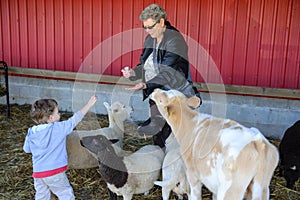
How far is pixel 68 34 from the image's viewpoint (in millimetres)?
7395

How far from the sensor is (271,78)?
6391 millimetres

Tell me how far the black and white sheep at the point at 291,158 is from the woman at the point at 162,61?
154cm

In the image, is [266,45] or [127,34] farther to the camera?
[127,34]

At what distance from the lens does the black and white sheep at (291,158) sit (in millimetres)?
4387

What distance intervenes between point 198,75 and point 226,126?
3.78 meters

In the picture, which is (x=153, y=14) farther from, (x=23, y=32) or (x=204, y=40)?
(x=23, y=32)

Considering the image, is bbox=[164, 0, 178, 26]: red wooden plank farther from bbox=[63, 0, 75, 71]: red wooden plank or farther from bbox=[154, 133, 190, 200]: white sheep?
bbox=[154, 133, 190, 200]: white sheep

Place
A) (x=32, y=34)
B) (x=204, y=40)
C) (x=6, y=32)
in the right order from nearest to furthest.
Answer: (x=204, y=40) → (x=32, y=34) → (x=6, y=32)

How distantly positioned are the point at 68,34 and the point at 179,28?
7.43 feet

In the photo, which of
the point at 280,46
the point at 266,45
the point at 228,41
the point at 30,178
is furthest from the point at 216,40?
the point at 30,178

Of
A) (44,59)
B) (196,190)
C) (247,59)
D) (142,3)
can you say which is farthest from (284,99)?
(44,59)

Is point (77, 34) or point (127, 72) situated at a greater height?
point (77, 34)

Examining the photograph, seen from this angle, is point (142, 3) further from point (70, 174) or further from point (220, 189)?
point (220, 189)

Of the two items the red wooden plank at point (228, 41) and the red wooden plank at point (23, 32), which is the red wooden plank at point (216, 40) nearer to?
the red wooden plank at point (228, 41)
